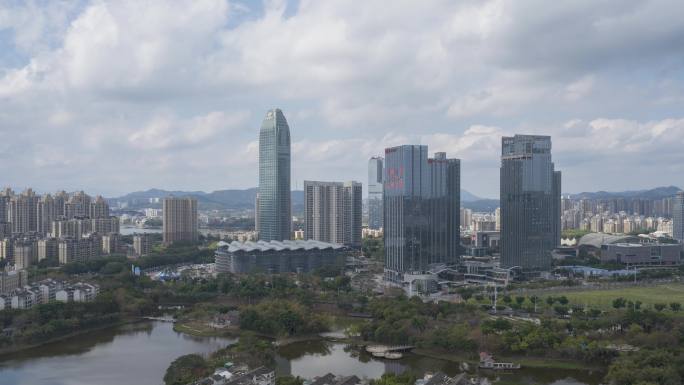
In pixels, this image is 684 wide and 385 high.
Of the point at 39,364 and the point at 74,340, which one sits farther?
the point at 74,340

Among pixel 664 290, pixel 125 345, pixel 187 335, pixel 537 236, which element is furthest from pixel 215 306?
pixel 664 290

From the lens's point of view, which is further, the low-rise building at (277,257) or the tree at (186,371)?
the low-rise building at (277,257)

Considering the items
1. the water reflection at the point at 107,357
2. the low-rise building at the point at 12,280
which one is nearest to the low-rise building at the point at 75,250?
the low-rise building at the point at 12,280

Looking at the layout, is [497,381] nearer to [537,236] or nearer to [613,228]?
[537,236]

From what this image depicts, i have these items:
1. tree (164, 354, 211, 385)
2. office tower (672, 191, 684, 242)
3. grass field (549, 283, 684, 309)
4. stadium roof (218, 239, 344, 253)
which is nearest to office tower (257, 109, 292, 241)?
stadium roof (218, 239, 344, 253)

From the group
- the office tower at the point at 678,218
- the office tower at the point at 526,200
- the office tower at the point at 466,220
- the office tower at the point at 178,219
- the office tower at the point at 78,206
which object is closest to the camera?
the office tower at the point at 526,200

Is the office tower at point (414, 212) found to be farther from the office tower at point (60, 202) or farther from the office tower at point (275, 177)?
the office tower at point (60, 202)
